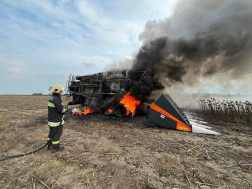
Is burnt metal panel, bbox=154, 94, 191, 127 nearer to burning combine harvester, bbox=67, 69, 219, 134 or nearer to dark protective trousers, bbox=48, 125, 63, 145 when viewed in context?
burning combine harvester, bbox=67, 69, 219, 134

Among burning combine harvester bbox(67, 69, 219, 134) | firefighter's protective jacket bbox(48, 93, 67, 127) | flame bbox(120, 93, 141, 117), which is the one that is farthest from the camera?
flame bbox(120, 93, 141, 117)

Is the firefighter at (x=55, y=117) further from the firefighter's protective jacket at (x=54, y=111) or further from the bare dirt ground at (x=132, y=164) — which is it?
the bare dirt ground at (x=132, y=164)

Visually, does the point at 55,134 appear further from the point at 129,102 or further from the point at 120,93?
the point at 129,102

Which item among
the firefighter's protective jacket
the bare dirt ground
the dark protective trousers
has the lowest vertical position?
the bare dirt ground

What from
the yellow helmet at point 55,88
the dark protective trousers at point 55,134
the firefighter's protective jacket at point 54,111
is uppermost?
the yellow helmet at point 55,88

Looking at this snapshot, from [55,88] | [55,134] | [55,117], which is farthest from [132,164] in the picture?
[55,88]

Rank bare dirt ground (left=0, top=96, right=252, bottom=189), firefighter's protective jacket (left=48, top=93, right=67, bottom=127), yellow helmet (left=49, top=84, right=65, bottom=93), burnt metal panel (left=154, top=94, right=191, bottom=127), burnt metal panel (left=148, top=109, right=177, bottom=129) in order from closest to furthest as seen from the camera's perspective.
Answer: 1. bare dirt ground (left=0, top=96, right=252, bottom=189)
2. firefighter's protective jacket (left=48, top=93, right=67, bottom=127)
3. yellow helmet (left=49, top=84, right=65, bottom=93)
4. burnt metal panel (left=154, top=94, right=191, bottom=127)
5. burnt metal panel (left=148, top=109, right=177, bottom=129)

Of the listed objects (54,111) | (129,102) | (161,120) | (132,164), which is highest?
(129,102)

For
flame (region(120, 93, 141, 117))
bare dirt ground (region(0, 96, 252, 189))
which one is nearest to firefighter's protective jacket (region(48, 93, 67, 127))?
bare dirt ground (region(0, 96, 252, 189))

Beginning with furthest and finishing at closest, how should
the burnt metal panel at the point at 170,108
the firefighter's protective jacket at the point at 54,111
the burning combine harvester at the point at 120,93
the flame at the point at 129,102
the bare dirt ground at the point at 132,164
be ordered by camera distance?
the flame at the point at 129,102 → the burning combine harvester at the point at 120,93 → the burnt metal panel at the point at 170,108 → the firefighter's protective jacket at the point at 54,111 → the bare dirt ground at the point at 132,164

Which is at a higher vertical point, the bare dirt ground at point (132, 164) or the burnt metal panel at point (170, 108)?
the burnt metal panel at point (170, 108)

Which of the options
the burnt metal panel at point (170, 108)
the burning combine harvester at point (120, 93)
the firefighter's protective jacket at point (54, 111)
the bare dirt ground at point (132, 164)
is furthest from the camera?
the burning combine harvester at point (120, 93)

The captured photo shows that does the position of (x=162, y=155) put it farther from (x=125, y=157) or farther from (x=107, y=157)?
(x=107, y=157)

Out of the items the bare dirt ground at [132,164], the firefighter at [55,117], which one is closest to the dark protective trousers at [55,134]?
the firefighter at [55,117]
